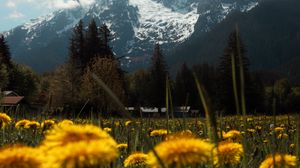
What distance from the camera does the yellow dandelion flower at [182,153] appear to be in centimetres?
93

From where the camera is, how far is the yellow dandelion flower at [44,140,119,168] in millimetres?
774

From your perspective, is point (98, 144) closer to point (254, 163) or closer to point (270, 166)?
point (270, 166)

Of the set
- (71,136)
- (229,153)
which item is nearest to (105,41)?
(229,153)

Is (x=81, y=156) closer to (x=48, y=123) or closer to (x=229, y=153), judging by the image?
(x=229, y=153)

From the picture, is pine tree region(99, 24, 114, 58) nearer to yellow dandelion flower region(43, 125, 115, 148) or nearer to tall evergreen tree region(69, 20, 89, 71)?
tall evergreen tree region(69, 20, 89, 71)

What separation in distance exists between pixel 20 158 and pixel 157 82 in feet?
263

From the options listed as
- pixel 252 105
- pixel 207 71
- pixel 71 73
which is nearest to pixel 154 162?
pixel 71 73

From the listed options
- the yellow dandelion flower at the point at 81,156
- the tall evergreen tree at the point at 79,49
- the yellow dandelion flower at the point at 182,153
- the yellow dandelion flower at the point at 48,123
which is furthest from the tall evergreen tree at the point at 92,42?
the yellow dandelion flower at the point at 81,156

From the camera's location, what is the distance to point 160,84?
80.7 metres

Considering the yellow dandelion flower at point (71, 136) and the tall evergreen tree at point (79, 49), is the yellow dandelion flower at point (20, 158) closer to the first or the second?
the yellow dandelion flower at point (71, 136)

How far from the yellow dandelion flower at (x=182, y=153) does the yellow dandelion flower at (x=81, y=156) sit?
0.56ft

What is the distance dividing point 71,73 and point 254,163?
180ft

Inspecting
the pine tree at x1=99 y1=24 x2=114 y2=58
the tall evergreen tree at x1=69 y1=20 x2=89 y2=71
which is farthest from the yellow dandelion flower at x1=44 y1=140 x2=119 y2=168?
the pine tree at x1=99 y1=24 x2=114 y2=58

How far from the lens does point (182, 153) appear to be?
0.96 metres
